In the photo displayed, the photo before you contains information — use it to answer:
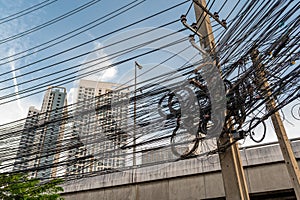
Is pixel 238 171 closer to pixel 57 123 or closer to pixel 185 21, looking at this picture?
pixel 185 21

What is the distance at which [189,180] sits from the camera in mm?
5621

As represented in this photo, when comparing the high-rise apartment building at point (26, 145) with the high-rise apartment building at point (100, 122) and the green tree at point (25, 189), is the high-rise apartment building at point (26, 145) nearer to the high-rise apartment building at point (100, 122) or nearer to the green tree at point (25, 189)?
the high-rise apartment building at point (100, 122)

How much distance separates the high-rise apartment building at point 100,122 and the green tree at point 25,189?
2073 millimetres

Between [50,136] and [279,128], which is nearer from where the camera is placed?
[279,128]

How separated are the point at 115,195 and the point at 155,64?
3792mm

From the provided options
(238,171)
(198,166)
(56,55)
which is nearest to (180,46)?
(238,171)

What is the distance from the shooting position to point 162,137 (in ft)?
12.6

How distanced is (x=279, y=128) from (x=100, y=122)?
113 inches

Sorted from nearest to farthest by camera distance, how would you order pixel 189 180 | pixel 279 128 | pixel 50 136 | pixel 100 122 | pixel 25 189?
pixel 279 128 < pixel 100 122 < pixel 50 136 < pixel 189 180 < pixel 25 189

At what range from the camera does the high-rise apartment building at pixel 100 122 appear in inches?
167

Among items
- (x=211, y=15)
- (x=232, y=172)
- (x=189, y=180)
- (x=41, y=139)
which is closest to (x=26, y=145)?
(x=41, y=139)

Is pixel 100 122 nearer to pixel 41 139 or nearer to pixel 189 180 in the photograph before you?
pixel 41 139

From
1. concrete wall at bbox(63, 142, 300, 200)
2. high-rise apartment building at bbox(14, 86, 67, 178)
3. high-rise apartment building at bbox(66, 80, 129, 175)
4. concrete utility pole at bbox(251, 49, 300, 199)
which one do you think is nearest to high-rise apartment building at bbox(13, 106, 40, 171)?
high-rise apartment building at bbox(14, 86, 67, 178)

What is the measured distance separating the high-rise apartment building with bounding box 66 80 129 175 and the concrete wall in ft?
5.49
